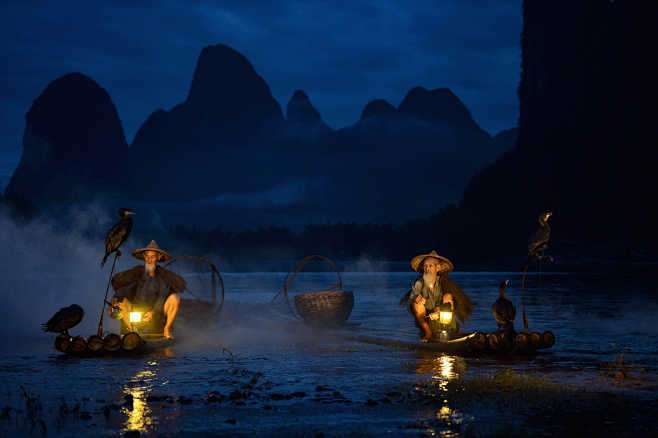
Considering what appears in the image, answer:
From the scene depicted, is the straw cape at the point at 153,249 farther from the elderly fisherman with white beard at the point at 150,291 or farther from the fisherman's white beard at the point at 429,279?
the fisherman's white beard at the point at 429,279

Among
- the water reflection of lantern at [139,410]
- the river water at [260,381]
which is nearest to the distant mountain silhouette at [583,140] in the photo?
the river water at [260,381]

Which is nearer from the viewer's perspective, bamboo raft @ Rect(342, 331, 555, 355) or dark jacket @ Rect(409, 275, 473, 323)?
bamboo raft @ Rect(342, 331, 555, 355)

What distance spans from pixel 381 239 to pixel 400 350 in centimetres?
12094

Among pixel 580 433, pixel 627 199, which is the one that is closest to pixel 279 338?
pixel 580 433

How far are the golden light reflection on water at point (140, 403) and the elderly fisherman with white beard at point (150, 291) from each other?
277cm

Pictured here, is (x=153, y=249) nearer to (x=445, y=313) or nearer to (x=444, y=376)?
(x=445, y=313)

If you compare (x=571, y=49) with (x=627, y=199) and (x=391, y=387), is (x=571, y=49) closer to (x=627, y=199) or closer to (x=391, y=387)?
(x=627, y=199)

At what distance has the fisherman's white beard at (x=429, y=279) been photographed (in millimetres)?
12172

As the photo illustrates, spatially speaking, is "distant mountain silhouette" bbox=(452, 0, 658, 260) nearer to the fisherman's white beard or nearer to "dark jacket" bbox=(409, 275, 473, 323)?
"dark jacket" bbox=(409, 275, 473, 323)

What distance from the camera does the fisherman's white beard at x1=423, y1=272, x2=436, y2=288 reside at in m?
12.2

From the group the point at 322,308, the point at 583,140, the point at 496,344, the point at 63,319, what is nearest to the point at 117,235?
the point at 63,319

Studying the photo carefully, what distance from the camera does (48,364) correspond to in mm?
10469

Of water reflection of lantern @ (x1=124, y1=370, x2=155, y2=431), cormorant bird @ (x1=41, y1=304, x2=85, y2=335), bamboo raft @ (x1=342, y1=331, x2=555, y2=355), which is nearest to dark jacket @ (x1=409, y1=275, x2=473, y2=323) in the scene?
bamboo raft @ (x1=342, y1=331, x2=555, y2=355)

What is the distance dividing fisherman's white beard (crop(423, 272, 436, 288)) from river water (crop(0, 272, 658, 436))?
4.13ft
